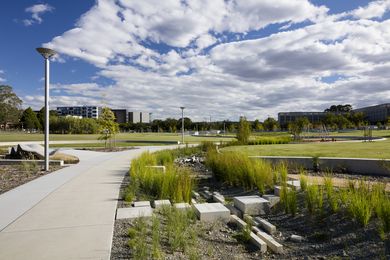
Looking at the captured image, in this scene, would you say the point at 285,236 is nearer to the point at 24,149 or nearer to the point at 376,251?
the point at 376,251

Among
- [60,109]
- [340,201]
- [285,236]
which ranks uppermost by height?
[60,109]

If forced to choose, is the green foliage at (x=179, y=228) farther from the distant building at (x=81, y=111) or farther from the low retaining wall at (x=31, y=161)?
the distant building at (x=81, y=111)

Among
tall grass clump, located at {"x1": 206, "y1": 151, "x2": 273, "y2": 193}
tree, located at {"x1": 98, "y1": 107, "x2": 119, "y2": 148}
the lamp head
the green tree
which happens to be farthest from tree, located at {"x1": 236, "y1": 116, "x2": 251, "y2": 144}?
the green tree

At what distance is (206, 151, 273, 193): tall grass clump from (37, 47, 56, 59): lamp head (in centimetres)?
720

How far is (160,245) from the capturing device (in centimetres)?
427

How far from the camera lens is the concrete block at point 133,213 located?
17.6 ft

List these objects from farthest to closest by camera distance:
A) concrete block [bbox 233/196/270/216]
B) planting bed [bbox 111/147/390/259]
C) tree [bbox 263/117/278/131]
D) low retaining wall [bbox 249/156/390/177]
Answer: tree [bbox 263/117/278/131], low retaining wall [bbox 249/156/390/177], concrete block [bbox 233/196/270/216], planting bed [bbox 111/147/390/259]

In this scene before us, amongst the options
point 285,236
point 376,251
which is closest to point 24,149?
point 285,236

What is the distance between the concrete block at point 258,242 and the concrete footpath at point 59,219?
2.03m

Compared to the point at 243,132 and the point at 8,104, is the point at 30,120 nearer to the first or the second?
the point at 8,104

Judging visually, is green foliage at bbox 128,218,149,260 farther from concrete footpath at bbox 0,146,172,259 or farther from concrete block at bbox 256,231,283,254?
concrete block at bbox 256,231,283,254

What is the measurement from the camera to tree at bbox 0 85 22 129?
3211 inches

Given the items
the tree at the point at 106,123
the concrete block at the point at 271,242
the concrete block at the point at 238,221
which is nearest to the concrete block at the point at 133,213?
the concrete block at the point at 238,221

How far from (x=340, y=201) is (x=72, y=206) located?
498 cm
